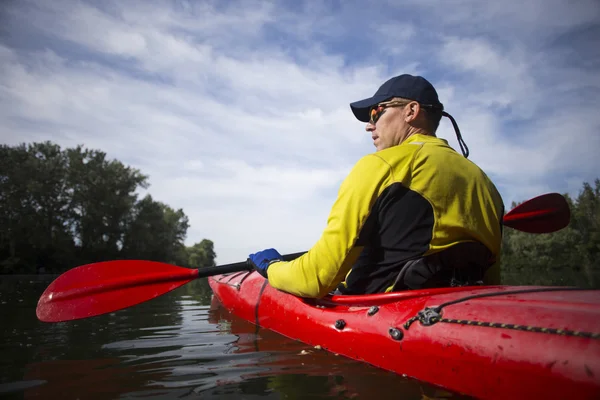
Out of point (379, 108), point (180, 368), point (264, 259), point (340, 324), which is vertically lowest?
point (180, 368)

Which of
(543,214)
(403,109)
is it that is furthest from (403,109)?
(543,214)

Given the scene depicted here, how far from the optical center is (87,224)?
32.3 metres

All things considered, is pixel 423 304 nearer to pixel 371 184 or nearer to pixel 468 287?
pixel 468 287

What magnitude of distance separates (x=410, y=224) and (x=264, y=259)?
136 cm

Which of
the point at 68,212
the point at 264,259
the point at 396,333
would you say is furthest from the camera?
the point at 68,212

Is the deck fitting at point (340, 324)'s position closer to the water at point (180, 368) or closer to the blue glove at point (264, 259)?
the water at point (180, 368)

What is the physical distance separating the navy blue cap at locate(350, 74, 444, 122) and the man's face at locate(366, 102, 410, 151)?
59 millimetres

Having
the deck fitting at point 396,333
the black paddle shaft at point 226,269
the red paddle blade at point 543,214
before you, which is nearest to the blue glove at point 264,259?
the black paddle shaft at point 226,269

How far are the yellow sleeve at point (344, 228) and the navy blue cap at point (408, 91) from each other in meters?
0.62

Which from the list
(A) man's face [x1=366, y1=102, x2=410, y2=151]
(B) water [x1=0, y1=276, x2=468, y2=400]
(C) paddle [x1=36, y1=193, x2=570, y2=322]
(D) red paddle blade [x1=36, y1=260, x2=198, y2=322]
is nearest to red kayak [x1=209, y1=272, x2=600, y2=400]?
(B) water [x1=0, y1=276, x2=468, y2=400]

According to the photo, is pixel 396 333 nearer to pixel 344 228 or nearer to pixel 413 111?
pixel 344 228

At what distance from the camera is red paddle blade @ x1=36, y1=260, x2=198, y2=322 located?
352 cm

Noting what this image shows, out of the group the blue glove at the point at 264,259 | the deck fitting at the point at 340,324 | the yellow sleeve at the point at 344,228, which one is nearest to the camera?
the yellow sleeve at the point at 344,228

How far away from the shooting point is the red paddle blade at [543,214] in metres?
3.40
